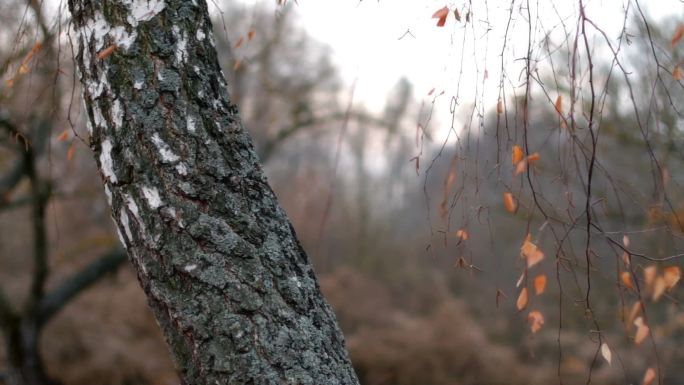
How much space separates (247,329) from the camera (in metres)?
1.31

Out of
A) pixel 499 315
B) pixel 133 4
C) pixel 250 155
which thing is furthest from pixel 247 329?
pixel 499 315

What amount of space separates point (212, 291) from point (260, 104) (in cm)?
787

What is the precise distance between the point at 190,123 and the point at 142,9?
28cm

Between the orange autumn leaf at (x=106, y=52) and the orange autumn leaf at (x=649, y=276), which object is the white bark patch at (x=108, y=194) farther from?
the orange autumn leaf at (x=649, y=276)

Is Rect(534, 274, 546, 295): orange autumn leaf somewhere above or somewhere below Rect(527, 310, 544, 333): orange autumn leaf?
above

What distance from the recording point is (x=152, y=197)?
135cm

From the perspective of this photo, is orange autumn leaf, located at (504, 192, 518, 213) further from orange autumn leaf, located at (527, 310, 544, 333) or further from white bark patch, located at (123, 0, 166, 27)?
white bark patch, located at (123, 0, 166, 27)

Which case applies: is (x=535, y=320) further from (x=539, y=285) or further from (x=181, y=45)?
(x=181, y=45)

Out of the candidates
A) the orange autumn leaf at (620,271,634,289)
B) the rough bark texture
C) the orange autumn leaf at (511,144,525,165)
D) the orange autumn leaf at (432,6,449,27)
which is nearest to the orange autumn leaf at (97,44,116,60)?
the rough bark texture

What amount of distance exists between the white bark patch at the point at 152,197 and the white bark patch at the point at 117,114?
0.15 m

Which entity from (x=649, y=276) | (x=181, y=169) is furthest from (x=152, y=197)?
(x=649, y=276)

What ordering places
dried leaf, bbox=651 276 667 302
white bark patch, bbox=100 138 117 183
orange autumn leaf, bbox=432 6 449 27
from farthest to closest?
orange autumn leaf, bbox=432 6 449 27 < white bark patch, bbox=100 138 117 183 < dried leaf, bbox=651 276 667 302

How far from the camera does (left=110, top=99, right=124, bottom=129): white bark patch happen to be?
1386mm

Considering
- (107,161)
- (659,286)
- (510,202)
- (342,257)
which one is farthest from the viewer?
(342,257)
